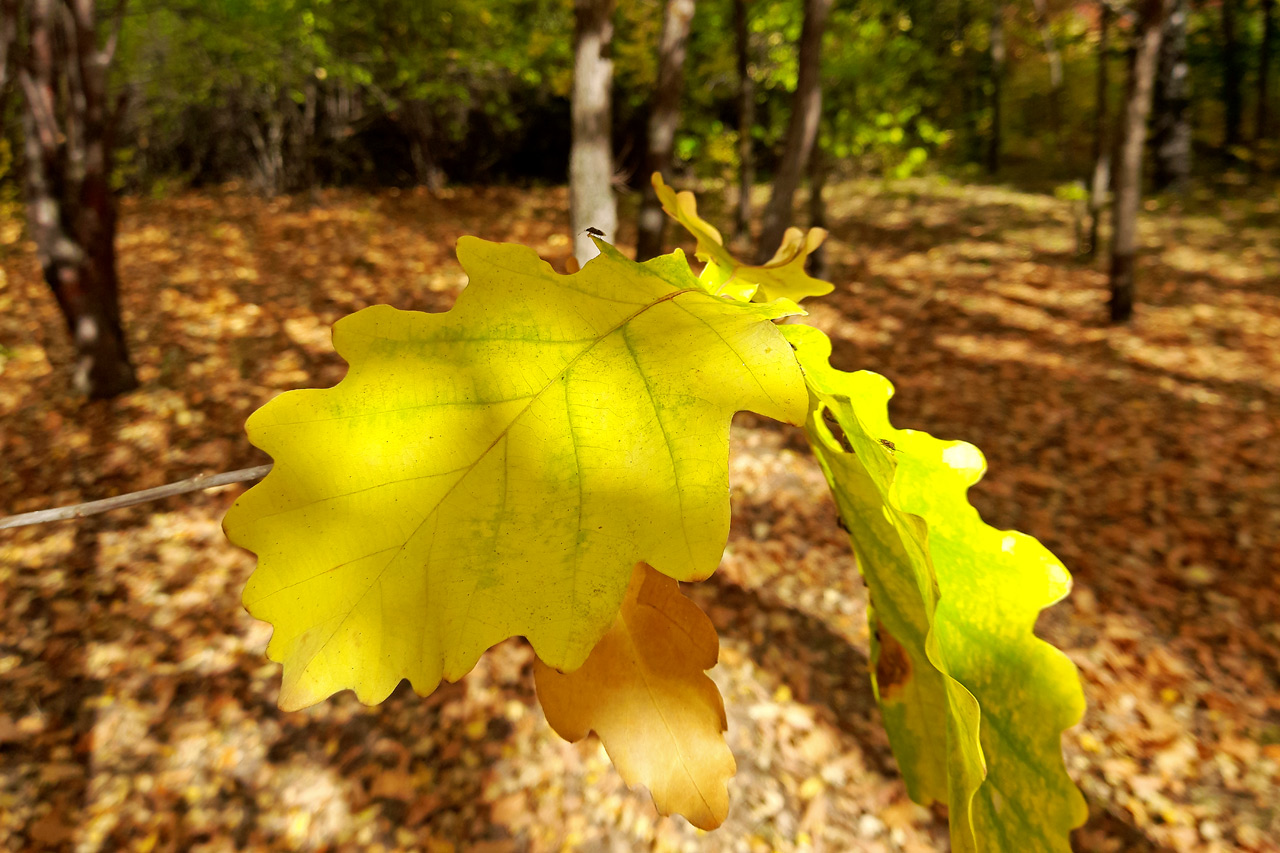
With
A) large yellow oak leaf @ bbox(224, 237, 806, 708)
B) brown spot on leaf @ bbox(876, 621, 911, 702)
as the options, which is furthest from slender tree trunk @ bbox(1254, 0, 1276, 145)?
large yellow oak leaf @ bbox(224, 237, 806, 708)

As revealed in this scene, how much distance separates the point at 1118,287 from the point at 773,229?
353cm

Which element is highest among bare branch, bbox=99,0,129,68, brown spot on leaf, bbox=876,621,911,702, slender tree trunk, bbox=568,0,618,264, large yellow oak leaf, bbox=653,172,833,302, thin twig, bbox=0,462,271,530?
bare branch, bbox=99,0,129,68

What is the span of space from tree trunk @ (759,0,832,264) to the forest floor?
1.27m

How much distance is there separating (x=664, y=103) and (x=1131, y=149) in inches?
164

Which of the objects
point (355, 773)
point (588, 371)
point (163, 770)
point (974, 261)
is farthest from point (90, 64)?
point (974, 261)

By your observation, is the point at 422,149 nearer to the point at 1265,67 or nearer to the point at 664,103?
the point at 664,103

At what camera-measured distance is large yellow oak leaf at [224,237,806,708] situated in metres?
0.41

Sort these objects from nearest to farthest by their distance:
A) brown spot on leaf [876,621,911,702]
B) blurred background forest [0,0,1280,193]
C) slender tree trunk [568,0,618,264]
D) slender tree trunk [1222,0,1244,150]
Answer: brown spot on leaf [876,621,911,702] < slender tree trunk [568,0,618,264] < blurred background forest [0,0,1280,193] < slender tree trunk [1222,0,1244,150]

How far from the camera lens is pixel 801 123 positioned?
5.31m

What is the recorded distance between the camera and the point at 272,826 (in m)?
2.66

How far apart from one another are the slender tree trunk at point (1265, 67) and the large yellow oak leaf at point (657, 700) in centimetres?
1629

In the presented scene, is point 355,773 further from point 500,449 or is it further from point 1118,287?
point 1118,287

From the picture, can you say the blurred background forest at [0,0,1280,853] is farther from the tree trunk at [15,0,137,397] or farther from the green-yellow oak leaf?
the green-yellow oak leaf

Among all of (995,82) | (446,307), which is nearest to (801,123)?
(446,307)
